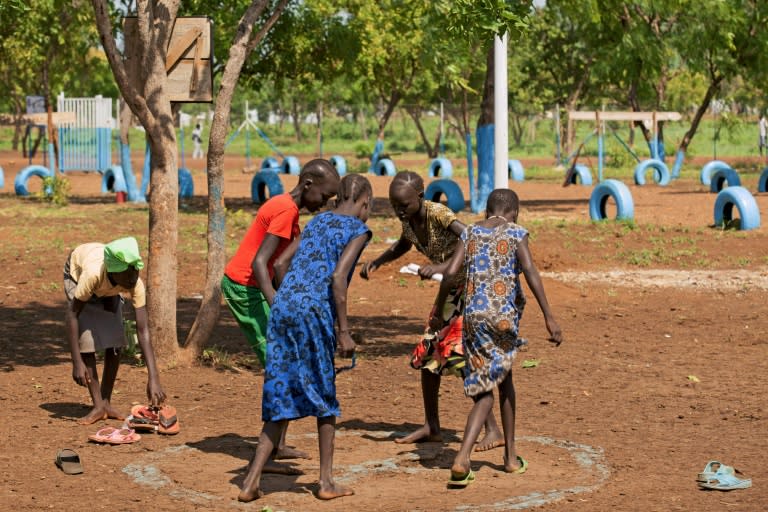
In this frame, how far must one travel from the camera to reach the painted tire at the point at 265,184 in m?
25.0

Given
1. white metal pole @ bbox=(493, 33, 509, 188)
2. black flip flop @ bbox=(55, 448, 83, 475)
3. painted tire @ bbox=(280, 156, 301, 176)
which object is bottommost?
black flip flop @ bbox=(55, 448, 83, 475)

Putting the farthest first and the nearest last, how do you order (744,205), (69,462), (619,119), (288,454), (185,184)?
1. (619,119)
2. (185,184)
3. (744,205)
4. (288,454)
5. (69,462)

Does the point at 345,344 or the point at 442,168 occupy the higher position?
the point at 442,168

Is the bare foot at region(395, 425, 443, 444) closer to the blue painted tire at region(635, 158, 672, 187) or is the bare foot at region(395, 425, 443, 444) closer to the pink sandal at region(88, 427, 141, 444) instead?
the pink sandal at region(88, 427, 141, 444)

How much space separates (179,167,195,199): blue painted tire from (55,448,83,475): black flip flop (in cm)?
2114

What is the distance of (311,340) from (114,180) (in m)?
24.8

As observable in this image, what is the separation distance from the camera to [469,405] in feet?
26.7

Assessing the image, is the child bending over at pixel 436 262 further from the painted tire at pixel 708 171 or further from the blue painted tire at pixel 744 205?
the painted tire at pixel 708 171

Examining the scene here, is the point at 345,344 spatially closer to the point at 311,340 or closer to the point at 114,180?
the point at 311,340

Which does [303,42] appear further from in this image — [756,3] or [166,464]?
[166,464]

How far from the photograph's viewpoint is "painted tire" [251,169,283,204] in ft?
82.2

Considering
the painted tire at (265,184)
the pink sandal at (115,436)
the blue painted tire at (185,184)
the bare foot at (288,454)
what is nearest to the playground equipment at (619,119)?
the painted tire at (265,184)

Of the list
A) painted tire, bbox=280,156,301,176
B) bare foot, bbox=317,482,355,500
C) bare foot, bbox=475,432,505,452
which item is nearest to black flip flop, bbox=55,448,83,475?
bare foot, bbox=317,482,355,500

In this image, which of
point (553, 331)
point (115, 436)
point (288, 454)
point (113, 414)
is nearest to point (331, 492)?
point (288, 454)
